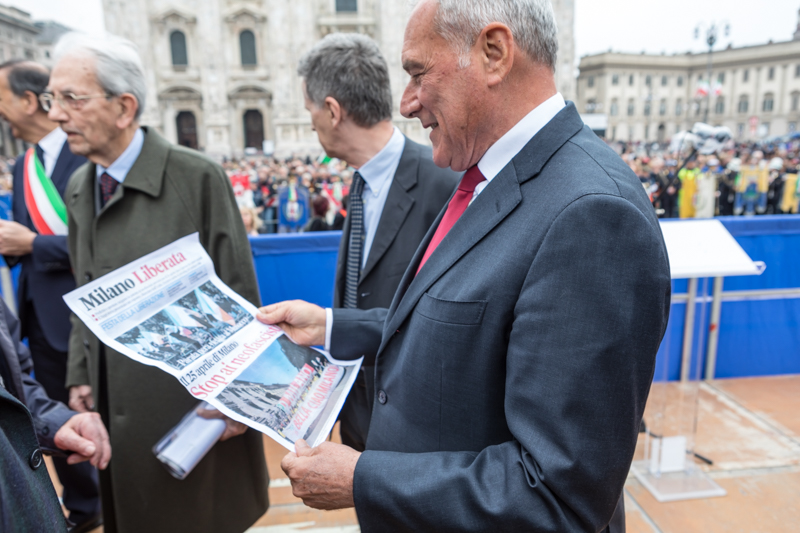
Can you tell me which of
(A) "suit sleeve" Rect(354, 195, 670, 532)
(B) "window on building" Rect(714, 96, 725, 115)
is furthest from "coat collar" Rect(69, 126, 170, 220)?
(B) "window on building" Rect(714, 96, 725, 115)

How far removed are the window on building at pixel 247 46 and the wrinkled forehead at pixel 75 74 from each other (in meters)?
34.4

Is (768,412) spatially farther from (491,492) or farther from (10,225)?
(10,225)

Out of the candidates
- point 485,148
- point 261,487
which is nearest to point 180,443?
point 261,487

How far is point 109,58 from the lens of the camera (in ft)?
6.02

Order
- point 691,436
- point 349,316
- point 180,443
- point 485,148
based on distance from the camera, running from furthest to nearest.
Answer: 1. point 691,436
2. point 180,443
3. point 349,316
4. point 485,148

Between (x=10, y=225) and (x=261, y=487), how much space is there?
5.22ft

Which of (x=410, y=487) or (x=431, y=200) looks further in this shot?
(x=431, y=200)

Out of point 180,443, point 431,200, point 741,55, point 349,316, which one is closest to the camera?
point 349,316

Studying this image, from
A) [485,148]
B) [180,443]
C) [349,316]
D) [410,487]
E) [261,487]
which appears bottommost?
[261,487]

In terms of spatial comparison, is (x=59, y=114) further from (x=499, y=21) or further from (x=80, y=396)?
(x=499, y=21)

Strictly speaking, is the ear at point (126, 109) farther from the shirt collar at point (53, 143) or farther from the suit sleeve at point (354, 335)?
the suit sleeve at point (354, 335)

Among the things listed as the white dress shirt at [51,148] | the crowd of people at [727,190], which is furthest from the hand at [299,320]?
the crowd of people at [727,190]

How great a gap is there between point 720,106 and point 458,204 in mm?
78553

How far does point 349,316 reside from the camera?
151 cm
